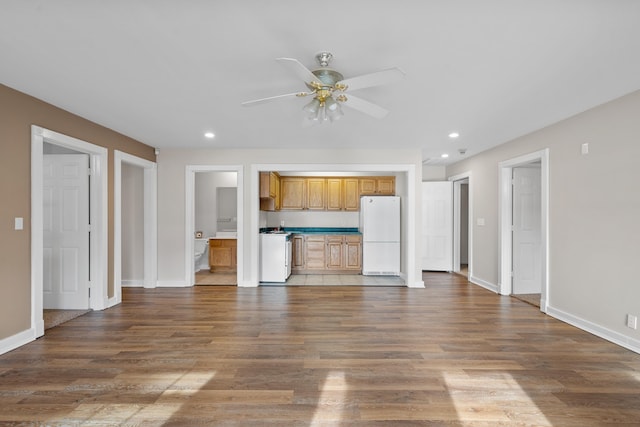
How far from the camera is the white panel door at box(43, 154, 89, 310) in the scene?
160 inches

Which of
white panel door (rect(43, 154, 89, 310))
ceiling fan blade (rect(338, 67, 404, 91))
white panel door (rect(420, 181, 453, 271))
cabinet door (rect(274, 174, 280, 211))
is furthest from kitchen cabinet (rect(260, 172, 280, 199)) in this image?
ceiling fan blade (rect(338, 67, 404, 91))

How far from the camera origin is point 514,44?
2119mm

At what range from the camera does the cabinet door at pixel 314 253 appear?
22.2 ft

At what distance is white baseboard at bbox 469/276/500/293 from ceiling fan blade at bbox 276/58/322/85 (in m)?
4.55

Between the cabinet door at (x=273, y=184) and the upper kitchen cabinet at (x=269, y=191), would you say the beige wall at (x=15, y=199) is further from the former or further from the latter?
the cabinet door at (x=273, y=184)

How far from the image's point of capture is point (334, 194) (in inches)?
281

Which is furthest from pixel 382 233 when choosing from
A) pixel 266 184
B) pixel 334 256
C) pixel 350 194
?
pixel 266 184

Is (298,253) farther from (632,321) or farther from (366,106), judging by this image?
(632,321)

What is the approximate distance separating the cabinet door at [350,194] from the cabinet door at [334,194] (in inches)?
3.1

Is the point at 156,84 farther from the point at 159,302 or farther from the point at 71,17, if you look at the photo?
the point at 159,302

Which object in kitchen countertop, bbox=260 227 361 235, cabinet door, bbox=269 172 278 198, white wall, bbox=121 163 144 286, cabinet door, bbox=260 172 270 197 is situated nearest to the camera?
white wall, bbox=121 163 144 286

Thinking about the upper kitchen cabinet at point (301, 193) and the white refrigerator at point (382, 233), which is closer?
the white refrigerator at point (382, 233)

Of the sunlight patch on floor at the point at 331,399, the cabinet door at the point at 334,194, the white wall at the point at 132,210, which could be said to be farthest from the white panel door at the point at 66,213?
the cabinet door at the point at 334,194

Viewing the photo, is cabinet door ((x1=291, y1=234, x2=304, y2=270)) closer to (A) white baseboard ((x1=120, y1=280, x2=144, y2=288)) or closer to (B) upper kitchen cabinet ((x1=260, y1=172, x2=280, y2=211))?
(B) upper kitchen cabinet ((x1=260, y1=172, x2=280, y2=211))
